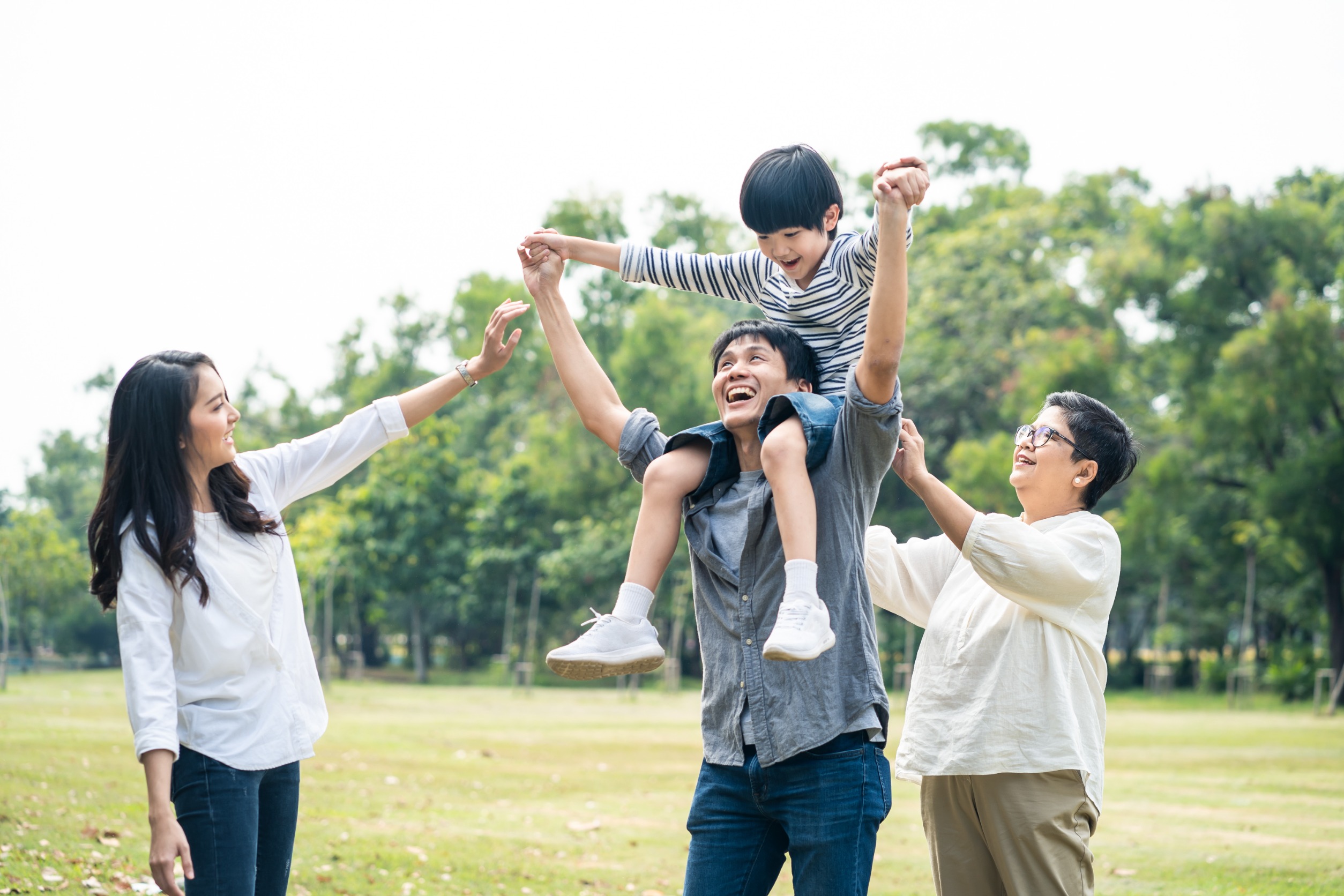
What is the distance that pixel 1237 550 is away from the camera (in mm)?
29156

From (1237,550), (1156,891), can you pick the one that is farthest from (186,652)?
(1237,550)

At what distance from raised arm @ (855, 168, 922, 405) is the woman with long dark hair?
139 centimetres

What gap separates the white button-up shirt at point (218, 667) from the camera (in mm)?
2514

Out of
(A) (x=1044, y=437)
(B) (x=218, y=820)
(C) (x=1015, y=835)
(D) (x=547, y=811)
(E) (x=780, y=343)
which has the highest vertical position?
(E) (x=780, y=343)

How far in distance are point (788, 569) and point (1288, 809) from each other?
9.13 metres

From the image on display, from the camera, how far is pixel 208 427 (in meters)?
2.74

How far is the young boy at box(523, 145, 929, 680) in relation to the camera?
7.61 ft

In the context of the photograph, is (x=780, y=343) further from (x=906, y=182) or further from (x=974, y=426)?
(x=974, y=426)

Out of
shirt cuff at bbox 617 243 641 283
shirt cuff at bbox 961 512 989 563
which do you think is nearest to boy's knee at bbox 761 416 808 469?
shirt cuff at bbox 961 512 989 563

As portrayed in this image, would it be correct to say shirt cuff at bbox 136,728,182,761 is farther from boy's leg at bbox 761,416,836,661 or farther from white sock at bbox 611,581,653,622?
boy's leg at bbox 761,416,836,661

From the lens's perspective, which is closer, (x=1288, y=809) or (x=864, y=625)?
(x=864, y=625)

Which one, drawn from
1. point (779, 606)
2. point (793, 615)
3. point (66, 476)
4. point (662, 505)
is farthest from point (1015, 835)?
point (66, 476)

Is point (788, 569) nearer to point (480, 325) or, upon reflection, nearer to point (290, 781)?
point (290, 781)

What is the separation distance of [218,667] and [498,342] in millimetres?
1170
